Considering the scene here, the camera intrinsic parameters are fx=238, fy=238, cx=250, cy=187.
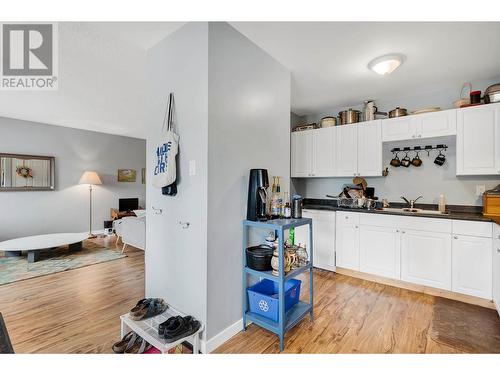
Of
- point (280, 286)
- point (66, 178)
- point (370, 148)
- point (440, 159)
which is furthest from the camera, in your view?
point (66, 178)

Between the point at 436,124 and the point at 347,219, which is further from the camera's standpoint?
the point at 347,219

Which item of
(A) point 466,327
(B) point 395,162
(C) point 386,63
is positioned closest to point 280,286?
(A) point 466,327

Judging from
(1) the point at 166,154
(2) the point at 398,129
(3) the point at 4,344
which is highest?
(2) the point at 398,129

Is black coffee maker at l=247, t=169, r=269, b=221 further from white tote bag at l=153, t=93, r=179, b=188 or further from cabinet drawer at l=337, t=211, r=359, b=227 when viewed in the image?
cabinet drawer at l=337, t=211, r=359, b=227

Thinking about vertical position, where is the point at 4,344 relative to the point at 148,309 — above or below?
above

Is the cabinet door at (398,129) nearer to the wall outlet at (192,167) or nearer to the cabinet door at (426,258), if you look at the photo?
the cabinet door at (426,258)

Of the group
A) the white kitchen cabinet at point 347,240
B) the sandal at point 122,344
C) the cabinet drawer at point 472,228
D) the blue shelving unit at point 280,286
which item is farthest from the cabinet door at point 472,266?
the sandal at point 122,344

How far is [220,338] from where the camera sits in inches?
68.1

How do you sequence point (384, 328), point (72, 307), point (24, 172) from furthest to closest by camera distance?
point (24, 172) → point (72, 307) → point (384, 328)

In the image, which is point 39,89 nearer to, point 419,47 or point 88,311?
point 88,311

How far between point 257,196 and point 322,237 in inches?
70.1

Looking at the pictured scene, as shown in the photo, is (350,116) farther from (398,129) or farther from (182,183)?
(182,183)

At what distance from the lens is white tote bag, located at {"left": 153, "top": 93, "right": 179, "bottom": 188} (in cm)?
176
